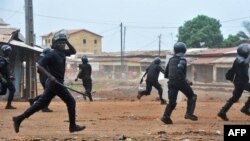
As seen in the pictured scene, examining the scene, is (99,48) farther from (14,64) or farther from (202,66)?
(14,64)

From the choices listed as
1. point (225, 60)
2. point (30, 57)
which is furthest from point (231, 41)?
point (30, 57)

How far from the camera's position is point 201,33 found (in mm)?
73375

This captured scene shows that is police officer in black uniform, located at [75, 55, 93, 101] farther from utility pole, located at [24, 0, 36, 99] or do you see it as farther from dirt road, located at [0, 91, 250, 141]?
dirt road, located at [0, 91, 250, 141]

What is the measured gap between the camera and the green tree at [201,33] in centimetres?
7406

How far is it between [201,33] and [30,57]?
51.7 metres

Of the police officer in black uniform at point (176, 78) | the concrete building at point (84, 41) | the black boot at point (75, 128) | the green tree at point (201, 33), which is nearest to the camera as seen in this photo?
the black boot at point (75, 128)

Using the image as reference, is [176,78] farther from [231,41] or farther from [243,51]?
[231,41]

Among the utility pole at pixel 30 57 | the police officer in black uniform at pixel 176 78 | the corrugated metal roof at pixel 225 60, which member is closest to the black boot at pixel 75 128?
the police officer in black uniform at pixel 176 78

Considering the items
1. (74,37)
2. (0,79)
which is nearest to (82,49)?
(74,37)

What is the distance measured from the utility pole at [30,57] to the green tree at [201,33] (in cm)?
5170

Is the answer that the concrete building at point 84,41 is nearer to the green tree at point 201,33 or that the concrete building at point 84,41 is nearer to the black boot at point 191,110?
the green tree at point 201,33

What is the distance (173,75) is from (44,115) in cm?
390

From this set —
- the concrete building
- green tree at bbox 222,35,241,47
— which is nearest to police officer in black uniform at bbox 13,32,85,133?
green tree at bbox 222,35,241,47

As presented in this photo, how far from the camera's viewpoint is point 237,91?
38.3 ft
